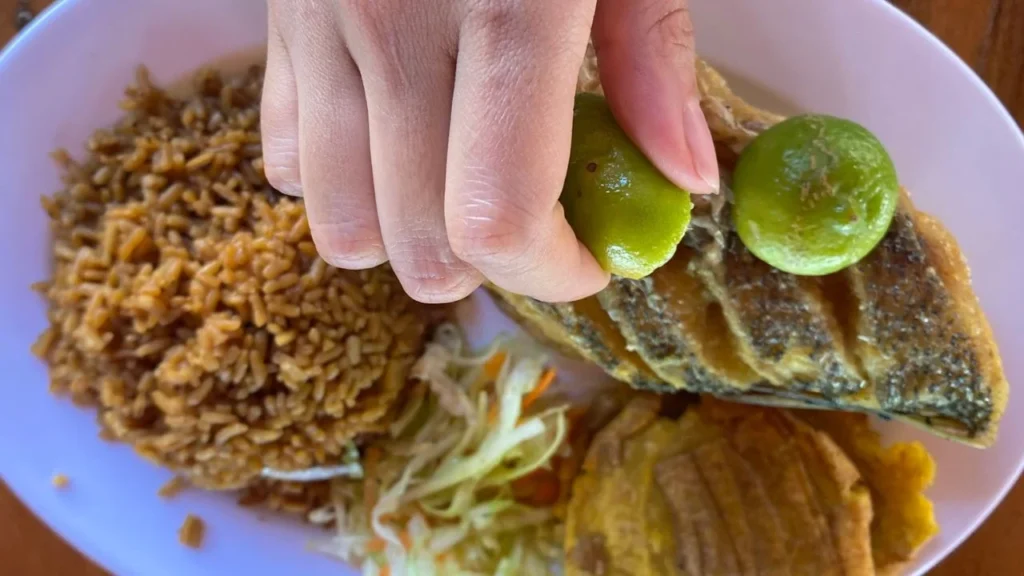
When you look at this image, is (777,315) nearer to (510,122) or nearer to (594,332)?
(594,332)

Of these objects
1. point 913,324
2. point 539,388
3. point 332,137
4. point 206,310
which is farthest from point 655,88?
point 206,310

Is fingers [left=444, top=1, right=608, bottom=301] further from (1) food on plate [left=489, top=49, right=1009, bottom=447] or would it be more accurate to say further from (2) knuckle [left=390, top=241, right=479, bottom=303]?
(1) food on plate [left=489, top=49, right=1009, bottom=447]

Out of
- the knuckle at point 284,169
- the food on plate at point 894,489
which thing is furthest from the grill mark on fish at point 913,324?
the knuckle at point 284,169

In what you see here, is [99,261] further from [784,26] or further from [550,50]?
[784,26]

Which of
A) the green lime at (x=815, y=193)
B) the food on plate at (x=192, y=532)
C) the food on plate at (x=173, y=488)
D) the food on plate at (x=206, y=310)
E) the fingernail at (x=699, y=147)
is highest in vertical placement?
the fingernail at (x=699, y=147)

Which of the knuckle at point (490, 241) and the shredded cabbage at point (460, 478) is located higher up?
the knuckle at point (490, 241)

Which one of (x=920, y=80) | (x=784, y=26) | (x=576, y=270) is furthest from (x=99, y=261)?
(x=920, y=80)

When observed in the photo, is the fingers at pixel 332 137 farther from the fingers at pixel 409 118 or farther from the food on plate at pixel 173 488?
the food on plate at pixel 173 488
